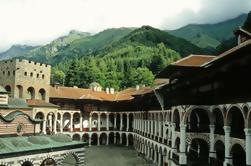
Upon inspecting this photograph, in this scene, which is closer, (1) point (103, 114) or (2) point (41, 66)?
(2) point (41, 66)

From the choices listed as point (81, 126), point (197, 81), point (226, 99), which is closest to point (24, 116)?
point (197, 81)

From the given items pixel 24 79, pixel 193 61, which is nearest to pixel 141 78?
pixel 24 79

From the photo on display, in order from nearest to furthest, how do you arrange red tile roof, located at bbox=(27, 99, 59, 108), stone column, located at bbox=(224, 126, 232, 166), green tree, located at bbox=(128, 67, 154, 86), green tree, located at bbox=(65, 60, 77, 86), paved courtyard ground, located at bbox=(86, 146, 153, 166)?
stone column, located at bbox=(224, 126, 232, 166) < paved courtyard ground, located at bbox=(86, 146, 153, 166) < red tile roof, located at bbox=(27, 99, 59, 108) < green tree, located at bbox=(65, 60, 77, 86) < green tree, located at bbox=(128, 67, 154, 86)

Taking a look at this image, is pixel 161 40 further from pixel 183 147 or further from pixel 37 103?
pixel 183 147

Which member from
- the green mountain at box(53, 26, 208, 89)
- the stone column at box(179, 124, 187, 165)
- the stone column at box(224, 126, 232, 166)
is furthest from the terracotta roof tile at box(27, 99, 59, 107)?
the green mountain at box(53, 26, 208, 89)

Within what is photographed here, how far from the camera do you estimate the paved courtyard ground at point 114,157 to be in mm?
51844

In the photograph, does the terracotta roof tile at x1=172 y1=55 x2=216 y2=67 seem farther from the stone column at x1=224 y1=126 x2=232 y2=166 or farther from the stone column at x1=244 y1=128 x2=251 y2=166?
the stone column at x1=244 y1=128 x2=251 y2=166

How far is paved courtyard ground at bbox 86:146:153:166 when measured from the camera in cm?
5184

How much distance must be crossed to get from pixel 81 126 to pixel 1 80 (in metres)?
19.4

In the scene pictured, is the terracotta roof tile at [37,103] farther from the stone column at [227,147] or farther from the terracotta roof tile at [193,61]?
the stone column at [227,147]

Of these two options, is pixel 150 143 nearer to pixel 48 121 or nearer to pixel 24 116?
pixel 48 121

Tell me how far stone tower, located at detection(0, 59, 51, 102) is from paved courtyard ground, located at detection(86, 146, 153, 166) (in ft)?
46.7

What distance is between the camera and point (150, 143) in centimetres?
5638

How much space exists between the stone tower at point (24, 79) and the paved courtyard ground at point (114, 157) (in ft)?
46.7
